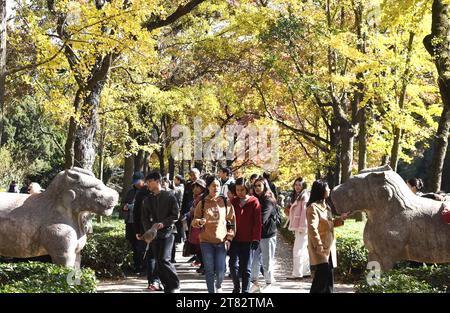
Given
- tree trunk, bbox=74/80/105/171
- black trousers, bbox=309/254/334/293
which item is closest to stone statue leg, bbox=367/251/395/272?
black trousers, bbox=309/254/334/293

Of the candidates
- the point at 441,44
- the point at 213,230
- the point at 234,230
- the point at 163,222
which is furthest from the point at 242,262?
the point at 441,44

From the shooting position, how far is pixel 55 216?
361 inches

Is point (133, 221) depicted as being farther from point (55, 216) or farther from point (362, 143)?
point (362, 143)

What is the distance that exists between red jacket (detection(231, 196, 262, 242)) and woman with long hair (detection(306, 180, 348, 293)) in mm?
1708

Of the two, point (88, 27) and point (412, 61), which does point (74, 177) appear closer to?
point (88, 27)

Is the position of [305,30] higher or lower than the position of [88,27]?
higher

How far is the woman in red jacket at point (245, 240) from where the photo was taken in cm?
991

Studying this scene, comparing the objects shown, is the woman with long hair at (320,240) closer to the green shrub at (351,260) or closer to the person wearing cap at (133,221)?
the green shrub at (351,260)

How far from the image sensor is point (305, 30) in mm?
21344

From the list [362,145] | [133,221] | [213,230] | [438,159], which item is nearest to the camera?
[213,230]

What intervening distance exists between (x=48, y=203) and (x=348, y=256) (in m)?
6.28

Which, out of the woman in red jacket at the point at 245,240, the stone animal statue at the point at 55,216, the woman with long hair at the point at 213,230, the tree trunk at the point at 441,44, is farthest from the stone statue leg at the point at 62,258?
the tree trunk at the point at 441,44

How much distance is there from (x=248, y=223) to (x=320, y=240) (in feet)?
6.31

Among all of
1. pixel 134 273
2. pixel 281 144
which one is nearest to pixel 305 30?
pixel 134 273
